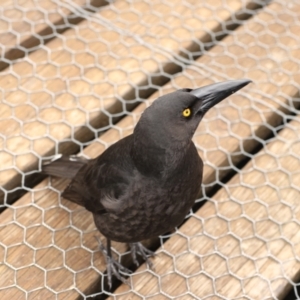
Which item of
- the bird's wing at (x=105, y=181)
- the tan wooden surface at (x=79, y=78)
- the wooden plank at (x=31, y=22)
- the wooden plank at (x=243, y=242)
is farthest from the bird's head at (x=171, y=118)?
the wooden plank at (x=31, y=22)

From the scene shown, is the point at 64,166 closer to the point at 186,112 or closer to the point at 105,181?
the point at 105,181

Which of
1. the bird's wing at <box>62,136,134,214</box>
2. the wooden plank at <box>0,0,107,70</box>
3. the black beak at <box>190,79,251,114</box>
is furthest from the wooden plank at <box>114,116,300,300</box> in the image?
the wooden plank at <box>0,0,107,70</box>

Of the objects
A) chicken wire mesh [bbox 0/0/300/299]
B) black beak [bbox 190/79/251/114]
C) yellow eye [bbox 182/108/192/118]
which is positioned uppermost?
yellow eye [bbox 182/108/192/118]

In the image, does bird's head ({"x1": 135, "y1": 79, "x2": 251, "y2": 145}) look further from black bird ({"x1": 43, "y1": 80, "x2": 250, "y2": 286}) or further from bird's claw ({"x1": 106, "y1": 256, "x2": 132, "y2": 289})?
bird's claw ({"x1": 106, "y1": 256, "x2": 132, "y2": 289})

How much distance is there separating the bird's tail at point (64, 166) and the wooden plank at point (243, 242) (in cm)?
24

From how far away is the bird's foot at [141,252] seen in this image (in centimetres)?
114

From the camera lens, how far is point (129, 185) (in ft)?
3.31

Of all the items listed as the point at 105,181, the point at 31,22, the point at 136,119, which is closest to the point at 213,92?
the point at 105,181

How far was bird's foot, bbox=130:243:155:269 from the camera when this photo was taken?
1.14 m

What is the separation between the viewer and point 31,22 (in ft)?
4.87

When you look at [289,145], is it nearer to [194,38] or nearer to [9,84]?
[194,38]

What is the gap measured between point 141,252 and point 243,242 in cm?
20

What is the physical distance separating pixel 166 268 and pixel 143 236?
13 centimetres

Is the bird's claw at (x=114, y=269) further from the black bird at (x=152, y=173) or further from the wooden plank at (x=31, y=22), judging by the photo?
the wooden plank at (x=31, y=22)
